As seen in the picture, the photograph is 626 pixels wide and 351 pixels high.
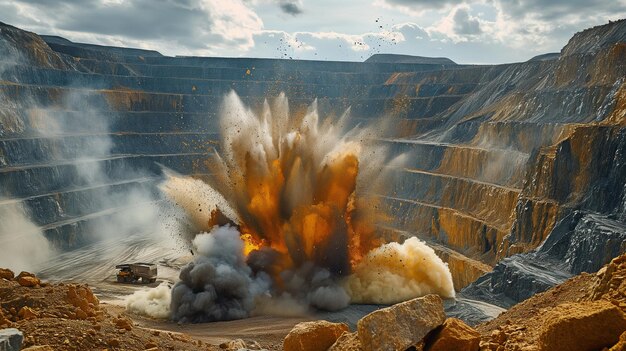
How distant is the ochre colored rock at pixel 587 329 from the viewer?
757 cm

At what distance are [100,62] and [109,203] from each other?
46843mm

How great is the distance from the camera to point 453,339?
894 centimetres

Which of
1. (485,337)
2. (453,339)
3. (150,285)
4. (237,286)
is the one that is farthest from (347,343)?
(150,285)

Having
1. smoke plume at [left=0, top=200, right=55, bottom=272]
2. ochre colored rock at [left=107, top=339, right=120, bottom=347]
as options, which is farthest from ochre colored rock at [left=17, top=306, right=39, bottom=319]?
smoke plume at [left=0, top=200, right=55, bottom=272]

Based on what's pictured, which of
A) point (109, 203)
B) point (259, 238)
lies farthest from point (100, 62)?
point (259, 238)

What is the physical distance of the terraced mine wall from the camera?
1476 inches

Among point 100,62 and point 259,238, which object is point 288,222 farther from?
point 100,62

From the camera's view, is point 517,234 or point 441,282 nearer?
point 441,282

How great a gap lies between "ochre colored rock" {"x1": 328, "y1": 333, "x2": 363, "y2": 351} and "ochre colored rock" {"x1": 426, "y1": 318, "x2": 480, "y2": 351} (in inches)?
46.4

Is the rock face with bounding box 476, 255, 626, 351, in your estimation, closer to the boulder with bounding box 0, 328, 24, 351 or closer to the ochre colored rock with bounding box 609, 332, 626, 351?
the ochre colored rock with bounding box 609, 332, 626, 351

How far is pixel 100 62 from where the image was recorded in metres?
103

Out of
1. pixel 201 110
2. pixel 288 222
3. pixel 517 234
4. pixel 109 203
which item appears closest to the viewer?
pixel 288 222

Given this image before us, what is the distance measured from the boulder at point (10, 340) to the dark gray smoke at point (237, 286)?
75.5 ft

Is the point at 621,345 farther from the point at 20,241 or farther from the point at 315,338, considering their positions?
the point at 20,241
